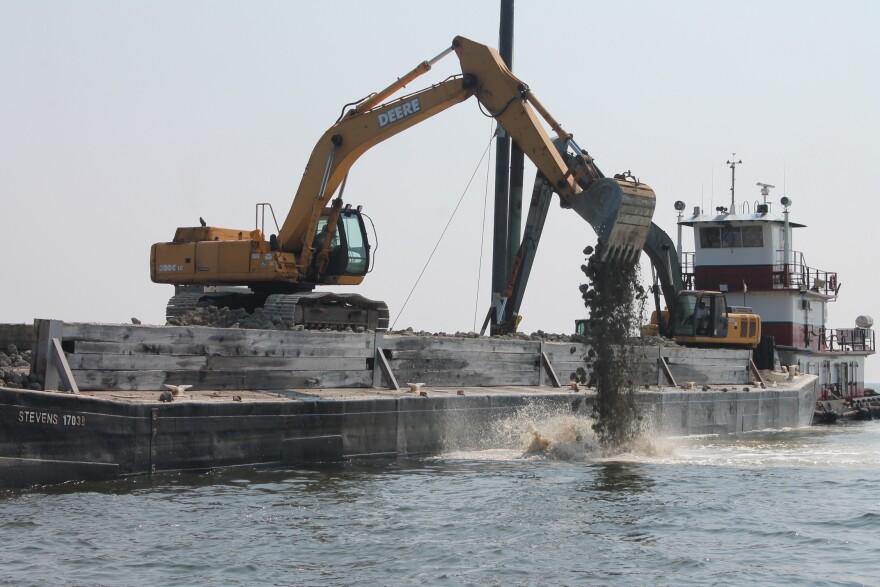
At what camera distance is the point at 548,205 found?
26.8m

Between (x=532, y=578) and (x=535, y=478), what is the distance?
5277 millimetres

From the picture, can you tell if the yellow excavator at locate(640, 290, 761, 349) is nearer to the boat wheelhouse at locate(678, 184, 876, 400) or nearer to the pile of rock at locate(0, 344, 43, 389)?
the boat wheelhouse at locate(678, 184, 876, 400)

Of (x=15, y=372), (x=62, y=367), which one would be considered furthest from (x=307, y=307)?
(x=15, y=372)

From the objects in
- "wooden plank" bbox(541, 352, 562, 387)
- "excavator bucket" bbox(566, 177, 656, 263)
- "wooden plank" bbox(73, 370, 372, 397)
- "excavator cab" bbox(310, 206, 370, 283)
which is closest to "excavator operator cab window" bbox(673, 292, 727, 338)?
"excavator bucket" bbox(566, 177, 656, 263)

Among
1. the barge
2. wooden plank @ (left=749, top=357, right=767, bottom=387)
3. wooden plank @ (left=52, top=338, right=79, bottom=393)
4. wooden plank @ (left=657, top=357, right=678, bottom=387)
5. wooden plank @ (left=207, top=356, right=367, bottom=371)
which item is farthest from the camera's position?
wooden plank @ (left=749, top=357, right=767, bottom=387)

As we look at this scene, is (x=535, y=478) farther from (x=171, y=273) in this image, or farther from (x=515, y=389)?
(x=171, y=273)

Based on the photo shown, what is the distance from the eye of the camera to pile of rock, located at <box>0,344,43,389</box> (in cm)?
1274

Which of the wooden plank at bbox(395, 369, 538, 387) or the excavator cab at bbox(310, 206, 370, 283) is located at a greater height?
the excavator cab at bbox(310, 206, 370, 283)

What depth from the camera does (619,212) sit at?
68.1 ft

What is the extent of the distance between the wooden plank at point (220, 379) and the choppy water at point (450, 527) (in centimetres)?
142

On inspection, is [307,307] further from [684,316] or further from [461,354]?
[684,316]

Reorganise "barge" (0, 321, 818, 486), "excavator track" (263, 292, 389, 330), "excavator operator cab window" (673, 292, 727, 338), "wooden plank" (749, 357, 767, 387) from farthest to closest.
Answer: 1. "excavator operator cab window" (673, 292, 727, 338)
2. "wooden plank" (749, 357, 767, 387)
3. "excavator track" (263, 292, 389, 330)
4. "barge" (0, 321, 818, 486)

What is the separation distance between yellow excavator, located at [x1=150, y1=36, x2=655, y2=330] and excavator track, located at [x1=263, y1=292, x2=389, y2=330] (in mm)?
23

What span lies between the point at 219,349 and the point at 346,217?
745 cm
